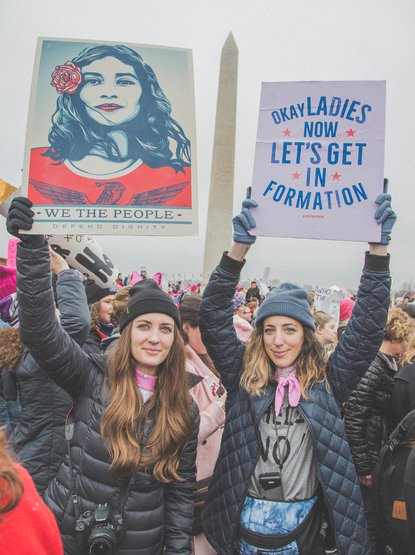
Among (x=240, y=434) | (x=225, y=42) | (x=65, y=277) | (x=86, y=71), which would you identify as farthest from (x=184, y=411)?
(x=225, y=42)

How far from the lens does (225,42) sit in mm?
16750

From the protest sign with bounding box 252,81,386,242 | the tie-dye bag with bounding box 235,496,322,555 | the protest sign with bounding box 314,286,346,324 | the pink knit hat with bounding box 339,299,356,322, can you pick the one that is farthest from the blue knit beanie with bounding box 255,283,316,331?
the pink knit hat with bounding box 339,299,356,322

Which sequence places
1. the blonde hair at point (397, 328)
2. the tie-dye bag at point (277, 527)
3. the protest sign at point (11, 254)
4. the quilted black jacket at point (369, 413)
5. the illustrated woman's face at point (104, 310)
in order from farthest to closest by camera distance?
1. the protest sign at point (11, 254)
2. the illustrated woman's face at point (104, 310)
3. the blonde hair at point (397, 328)
4. the quilted black jacket at point (369, 413)
5. the tie-dye bag at point (277, 527)

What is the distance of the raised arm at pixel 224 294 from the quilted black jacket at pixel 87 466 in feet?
1.46

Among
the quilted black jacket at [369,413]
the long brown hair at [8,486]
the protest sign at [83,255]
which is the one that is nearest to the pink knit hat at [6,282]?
the protest sign at [83,255]

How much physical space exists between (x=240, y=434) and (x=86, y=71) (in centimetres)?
184

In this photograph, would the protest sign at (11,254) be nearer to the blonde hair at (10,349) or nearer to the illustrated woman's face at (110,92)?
the blonde hair at (10,349)

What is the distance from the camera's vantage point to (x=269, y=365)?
2.12 m

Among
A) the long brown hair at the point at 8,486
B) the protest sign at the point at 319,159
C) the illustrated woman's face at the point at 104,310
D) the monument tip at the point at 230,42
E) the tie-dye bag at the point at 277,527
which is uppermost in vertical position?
the monument tip at the point at 230,42

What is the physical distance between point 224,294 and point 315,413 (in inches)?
25.7

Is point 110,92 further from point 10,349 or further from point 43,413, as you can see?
point 43,413

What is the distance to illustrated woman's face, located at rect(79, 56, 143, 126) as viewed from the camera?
2.20m

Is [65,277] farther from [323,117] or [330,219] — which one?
[323,117]

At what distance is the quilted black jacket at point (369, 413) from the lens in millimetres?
3025
